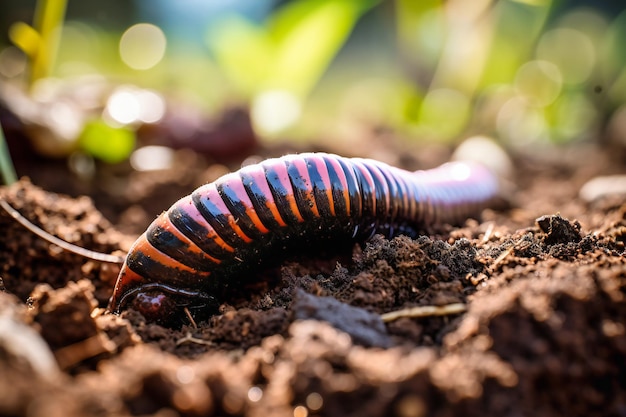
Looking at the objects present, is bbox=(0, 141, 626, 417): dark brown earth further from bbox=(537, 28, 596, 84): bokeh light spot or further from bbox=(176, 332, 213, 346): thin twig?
bbox=(537, 28, 596, 84): bokeh light spot

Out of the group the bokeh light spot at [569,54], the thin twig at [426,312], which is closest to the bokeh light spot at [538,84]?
the bokeh light spot at [569,54]

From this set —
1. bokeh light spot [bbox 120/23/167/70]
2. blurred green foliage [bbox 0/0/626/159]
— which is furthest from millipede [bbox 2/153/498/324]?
bokeh light spot [bbox 120/23/167/70]

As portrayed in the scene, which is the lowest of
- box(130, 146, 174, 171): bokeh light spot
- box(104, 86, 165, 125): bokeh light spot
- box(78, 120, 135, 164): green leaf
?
box(130, 146, 174, 171): bokeh light spot

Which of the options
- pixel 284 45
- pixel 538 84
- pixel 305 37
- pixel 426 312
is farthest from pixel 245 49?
pixel 426 312

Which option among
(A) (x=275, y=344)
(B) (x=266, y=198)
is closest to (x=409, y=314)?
(A) (x=275, y=344)

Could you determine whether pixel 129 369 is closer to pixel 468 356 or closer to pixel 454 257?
pixel 468 356

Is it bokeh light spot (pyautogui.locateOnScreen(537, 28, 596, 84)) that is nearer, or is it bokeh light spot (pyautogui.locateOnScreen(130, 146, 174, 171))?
bokeh light spot (pyautogui.locateOnScreen(130, 146, 174, 171))

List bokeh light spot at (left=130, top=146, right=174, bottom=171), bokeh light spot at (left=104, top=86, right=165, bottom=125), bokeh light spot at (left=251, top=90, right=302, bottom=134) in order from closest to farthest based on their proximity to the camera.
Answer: bokeh light spot at (left=104, top=86, right=165, bottom=125), bokeh light spot at (left=130, top=146, right=174, bottom=171), bokeh light spot at (left=251, top=90, right=302, bottom=134)

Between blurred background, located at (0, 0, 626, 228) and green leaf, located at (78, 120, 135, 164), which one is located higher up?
blurred background, located at (0, 0, 626, 228)

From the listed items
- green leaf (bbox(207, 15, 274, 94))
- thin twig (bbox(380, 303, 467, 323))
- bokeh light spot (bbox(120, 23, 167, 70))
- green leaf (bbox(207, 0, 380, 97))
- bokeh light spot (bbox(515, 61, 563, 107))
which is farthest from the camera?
bokeh light spot (bbox(120, 23, 167, 70))
